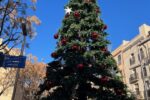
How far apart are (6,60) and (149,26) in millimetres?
33655

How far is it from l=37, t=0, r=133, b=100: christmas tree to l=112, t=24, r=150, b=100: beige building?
2445 centimetres

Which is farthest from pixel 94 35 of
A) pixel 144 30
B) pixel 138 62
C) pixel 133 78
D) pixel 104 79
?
pixel 133 78

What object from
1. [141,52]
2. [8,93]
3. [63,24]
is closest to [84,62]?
[63,24]

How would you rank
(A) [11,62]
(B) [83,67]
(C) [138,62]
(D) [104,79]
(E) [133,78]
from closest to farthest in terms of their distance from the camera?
(A) [11,62] < (D) [104,79] < (B) [83,67] < (C) [138,62] < (E) [133,78]

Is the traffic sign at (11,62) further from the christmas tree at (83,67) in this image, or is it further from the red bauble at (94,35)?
the red bauble at (94,35)

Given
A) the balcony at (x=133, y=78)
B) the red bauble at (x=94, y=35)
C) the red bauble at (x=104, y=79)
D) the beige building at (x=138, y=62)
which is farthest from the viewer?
the balcony at (x=133, y=78)

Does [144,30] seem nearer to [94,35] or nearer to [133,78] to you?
[133,78]

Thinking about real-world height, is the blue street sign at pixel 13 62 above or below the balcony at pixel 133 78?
below

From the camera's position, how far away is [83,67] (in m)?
12.7

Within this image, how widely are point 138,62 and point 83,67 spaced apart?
28222 mm

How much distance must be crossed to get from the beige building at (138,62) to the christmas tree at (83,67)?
80.2 feet

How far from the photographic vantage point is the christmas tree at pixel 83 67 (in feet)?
41.4

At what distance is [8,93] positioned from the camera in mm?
40562

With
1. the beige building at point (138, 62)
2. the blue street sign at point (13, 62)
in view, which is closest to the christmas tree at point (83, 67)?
the blue street sign at point (13, 62)
